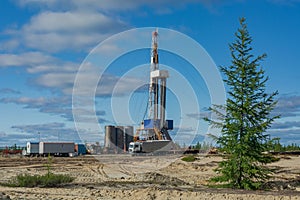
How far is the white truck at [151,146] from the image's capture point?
73.8 metres

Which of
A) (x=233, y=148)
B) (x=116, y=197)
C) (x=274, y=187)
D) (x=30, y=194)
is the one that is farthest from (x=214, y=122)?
(x=30, y=194)

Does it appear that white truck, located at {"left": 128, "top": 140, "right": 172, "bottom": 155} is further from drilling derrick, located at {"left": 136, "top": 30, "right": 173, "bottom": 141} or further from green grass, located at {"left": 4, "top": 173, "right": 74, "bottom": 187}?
green grass, located at {"left": 4, "top": 173, "right": 74, "bottom": 187}

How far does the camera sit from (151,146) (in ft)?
252

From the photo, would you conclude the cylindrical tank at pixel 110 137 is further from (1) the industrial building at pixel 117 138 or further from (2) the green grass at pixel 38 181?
(2) the green grass at pixel 38 181

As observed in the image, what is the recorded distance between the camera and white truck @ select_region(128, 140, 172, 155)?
7375 cm

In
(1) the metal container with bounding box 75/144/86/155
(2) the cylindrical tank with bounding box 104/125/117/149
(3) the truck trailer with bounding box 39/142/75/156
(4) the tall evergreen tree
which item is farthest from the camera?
(2) the cylindrical tank with bounding box 104/125/117/149

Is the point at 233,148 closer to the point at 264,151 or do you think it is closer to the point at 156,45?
the point at 264,151

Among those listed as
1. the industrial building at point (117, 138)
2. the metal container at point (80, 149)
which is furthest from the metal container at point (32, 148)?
the industrial building at point (117, 138)

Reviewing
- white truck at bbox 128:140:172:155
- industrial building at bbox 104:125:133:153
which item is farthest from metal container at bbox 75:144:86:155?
white truck at bbox 128:140:172:155

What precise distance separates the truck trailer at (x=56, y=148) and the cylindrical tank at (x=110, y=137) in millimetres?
12811

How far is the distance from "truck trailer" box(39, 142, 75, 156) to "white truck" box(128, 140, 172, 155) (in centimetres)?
1190

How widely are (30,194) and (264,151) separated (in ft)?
36.2

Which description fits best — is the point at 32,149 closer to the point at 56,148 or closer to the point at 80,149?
the point at 56,148

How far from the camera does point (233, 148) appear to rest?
21.9 m
